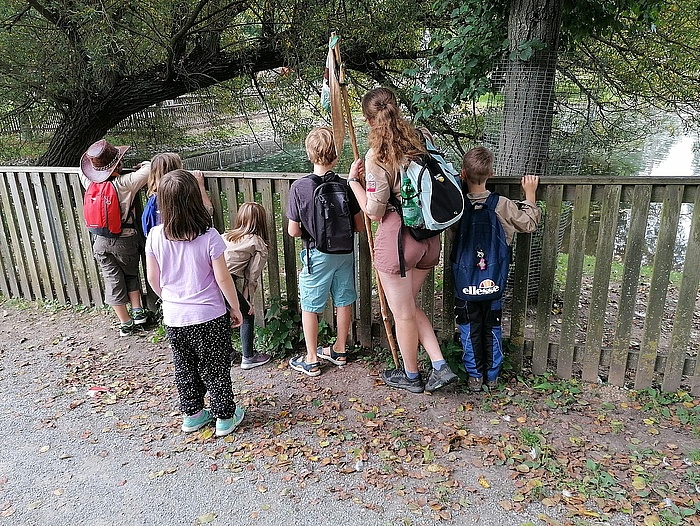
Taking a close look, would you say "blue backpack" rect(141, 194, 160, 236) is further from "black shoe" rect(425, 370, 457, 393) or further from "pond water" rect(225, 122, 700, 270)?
"pond water" rect(225, 122, 700, 270)

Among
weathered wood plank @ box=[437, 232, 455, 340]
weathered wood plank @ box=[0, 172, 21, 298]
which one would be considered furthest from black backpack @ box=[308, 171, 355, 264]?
weathered wood plank @ box=[0, 172, 21, 298]

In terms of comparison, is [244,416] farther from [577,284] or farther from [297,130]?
[297,130]

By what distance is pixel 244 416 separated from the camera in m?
3.49

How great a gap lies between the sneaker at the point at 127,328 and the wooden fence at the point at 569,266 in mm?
646

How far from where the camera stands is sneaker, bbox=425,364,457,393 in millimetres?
3545

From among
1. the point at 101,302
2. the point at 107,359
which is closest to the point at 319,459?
the point at 107,359

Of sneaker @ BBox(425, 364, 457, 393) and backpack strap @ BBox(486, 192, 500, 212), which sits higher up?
backpack strap @ BBox(486, 192, 500, 212)

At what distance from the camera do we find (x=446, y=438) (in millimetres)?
3215

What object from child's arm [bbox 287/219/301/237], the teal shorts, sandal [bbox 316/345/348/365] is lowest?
sandal [bbox 316/345/348/365]

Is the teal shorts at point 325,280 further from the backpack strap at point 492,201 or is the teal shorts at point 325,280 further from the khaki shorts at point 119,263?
the khaki shorts at point 119,263

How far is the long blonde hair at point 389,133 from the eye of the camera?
10.1ft

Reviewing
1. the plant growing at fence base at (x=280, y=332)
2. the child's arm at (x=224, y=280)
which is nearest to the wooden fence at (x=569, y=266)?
the plant growing at fence base at (x=280, y=332)

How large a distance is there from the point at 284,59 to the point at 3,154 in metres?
4.93

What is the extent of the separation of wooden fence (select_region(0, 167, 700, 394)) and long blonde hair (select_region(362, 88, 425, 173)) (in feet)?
2.48
